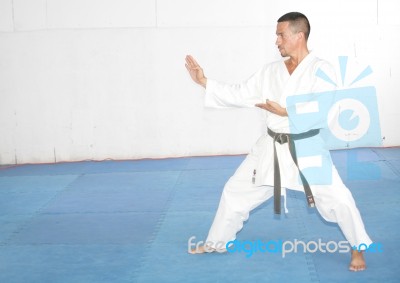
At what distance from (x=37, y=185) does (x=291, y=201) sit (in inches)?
119

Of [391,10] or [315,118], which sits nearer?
[315,118]

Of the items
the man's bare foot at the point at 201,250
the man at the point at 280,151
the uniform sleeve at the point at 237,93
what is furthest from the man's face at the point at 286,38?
the man's bare foot at the point at 201,250

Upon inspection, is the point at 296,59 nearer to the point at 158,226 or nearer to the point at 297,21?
the point at 297,21

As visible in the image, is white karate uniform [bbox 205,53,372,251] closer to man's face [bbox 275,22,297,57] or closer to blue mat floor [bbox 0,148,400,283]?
man's face [bbox 275,22,297,57]

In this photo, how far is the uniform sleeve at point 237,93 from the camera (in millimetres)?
3336

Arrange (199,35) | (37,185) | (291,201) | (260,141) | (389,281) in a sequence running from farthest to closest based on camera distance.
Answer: (199,35), (37,185), (291,201), (260,141), (389,281)

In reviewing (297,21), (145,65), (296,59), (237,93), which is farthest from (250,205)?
(145,65)

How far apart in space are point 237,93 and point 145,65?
3811mm

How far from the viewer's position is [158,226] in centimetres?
414

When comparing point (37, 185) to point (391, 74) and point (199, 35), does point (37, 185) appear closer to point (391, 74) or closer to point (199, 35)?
point (199, 35)

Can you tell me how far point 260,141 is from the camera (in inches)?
133

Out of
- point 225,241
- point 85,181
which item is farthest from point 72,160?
point 225,241

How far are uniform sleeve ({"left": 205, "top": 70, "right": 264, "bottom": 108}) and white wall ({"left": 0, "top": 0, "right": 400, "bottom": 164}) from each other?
142 inches

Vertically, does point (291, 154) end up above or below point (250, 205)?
above
